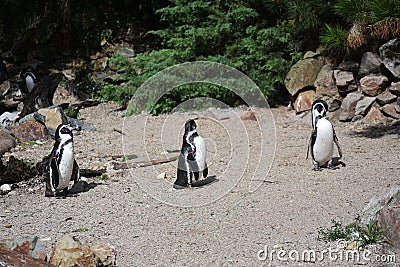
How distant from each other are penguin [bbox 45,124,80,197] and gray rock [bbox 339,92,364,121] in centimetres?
403

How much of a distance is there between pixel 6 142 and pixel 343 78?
450cm

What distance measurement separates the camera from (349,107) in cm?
813

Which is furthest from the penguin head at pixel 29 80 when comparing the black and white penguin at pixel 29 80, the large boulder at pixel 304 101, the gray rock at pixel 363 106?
the gray rock at pixel 363 106

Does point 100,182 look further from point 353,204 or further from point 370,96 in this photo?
point 370,96

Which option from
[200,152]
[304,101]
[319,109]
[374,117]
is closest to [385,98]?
[374,117]

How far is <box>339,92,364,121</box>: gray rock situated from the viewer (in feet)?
26.7

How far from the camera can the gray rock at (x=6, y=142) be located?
7264 mm

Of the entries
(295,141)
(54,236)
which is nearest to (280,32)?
(295,141)

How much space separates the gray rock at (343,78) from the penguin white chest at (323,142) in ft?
8.51

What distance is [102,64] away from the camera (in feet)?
36.6

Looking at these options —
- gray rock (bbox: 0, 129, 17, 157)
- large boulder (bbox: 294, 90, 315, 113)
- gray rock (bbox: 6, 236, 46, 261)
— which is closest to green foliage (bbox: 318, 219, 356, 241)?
gray rock (bbox: 6, 236, 46, 261)

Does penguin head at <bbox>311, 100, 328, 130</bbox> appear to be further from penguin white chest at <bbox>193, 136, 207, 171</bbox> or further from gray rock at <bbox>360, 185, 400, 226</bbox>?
gray rock at <bbox>360, 185, 400, 226</bbox>

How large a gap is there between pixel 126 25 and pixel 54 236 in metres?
7.56

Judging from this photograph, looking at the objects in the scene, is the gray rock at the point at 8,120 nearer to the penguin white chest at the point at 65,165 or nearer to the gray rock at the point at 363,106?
the penguin white chest at the point at 65,165
